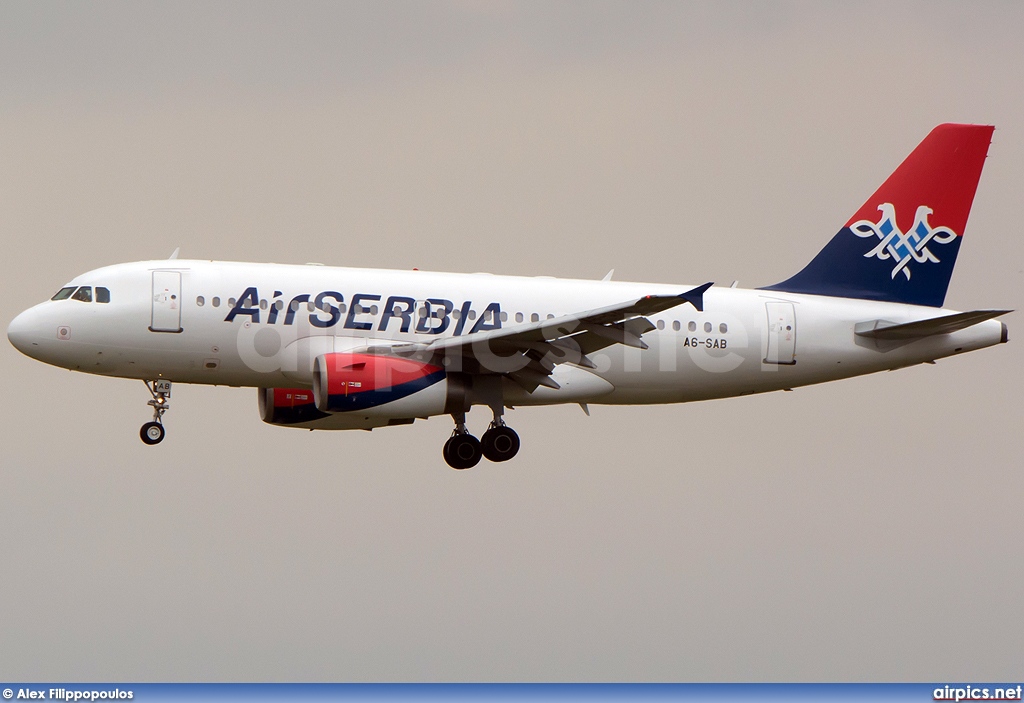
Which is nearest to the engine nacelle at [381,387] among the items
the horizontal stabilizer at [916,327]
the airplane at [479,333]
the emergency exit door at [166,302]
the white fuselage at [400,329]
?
the airplane at [479,333]

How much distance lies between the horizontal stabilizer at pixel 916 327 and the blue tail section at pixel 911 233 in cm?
150

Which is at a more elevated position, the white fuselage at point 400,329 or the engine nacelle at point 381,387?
the white fuselage at point 400,329

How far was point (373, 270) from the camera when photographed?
130 feet

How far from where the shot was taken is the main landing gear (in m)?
39.6

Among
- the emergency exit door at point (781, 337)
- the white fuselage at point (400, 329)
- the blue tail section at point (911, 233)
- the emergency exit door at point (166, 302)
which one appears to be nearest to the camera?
the emergency exit door at point (166, 302)

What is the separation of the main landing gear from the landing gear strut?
7302 mm

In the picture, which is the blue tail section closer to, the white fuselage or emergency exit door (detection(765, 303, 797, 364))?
the white fuselage

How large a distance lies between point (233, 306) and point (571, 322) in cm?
859

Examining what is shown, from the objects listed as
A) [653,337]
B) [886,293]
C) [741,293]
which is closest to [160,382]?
[653,337]

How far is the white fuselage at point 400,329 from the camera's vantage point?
124 ft

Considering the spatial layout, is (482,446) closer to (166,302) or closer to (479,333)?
(479,333)

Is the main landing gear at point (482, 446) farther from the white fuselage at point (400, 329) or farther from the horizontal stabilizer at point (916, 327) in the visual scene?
the horizontal stabilizer at point (916, 327)

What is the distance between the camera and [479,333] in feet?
124

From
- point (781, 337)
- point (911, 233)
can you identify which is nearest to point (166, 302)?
point (781, 337)
